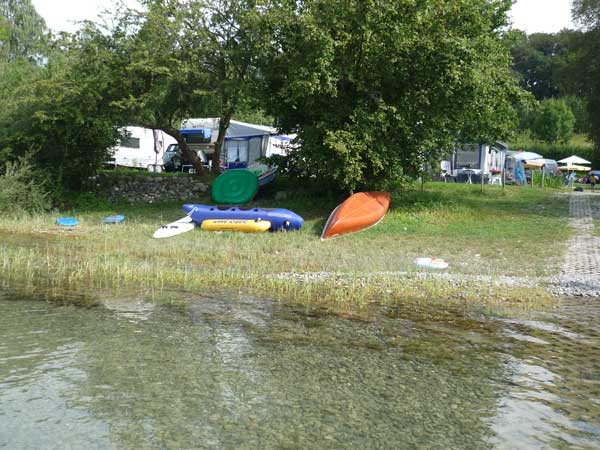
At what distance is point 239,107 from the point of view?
24594 millimetres

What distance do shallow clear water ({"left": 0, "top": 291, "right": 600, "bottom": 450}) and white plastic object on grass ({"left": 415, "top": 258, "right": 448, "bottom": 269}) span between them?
3412 mm

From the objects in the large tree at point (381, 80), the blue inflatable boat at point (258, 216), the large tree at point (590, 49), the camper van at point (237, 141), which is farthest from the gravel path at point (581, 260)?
the camper van at point (237, 141)

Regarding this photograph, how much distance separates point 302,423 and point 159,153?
3097 cm

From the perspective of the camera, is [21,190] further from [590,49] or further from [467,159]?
[590,49]

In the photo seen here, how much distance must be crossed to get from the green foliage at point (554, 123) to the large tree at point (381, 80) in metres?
42.4

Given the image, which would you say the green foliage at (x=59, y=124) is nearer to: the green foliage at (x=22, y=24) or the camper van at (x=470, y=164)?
the camper van at (x=470, y=164)

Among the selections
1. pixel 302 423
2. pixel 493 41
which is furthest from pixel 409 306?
pixel 493 41

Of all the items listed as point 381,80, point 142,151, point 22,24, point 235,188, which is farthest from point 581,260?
point 22,24

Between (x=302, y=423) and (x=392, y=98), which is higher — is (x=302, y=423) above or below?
below

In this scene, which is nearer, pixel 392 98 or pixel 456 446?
pixel 456 446

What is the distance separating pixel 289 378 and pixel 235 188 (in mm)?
17053

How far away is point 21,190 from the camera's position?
21.8 metres

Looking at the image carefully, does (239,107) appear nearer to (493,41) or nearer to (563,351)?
(493,41)

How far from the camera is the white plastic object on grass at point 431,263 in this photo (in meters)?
13.4
